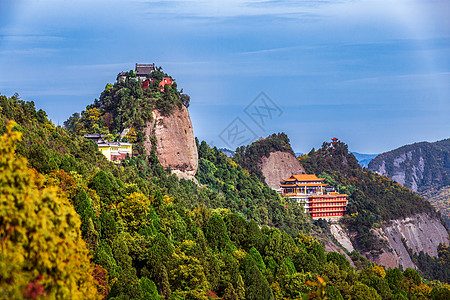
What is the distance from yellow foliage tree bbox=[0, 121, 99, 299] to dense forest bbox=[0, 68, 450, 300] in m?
0.02

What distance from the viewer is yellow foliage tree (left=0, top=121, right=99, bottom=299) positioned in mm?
8555

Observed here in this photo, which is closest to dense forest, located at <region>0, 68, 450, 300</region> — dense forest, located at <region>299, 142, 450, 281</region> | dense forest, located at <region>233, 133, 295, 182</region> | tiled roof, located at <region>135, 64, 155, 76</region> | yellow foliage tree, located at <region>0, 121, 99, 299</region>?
yellow foliage tree, located at <region>0, 121, 99, 299</region>

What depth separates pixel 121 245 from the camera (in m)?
23.3

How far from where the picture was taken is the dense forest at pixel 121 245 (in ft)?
29.1

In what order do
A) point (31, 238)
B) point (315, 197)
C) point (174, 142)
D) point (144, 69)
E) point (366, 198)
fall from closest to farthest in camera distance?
point (31, 238), point (174, 142), point (144, 69), point (315, 197), point (366, 198)

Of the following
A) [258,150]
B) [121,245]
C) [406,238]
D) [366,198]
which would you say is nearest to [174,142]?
[121,245]

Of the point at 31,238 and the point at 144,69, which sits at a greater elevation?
the point at 144,69

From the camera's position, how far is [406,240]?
A: 88938 mm

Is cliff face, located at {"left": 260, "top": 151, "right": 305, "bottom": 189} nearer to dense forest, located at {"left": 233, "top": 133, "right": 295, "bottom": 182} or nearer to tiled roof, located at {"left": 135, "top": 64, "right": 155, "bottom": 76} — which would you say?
dense forest, located at {"left": 233, "top": 133, "right": 295, "bottom": 182}

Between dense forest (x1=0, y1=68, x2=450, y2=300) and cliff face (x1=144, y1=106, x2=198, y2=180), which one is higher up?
cliff face (x1=144, y1=106, x2=198, y2=180)

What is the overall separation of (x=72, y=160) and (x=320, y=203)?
5488 centimetres

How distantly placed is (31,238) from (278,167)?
87.1 meters

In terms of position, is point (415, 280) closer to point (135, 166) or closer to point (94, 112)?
point (135, 166)

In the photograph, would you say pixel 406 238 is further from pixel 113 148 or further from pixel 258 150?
pixel 113 148
